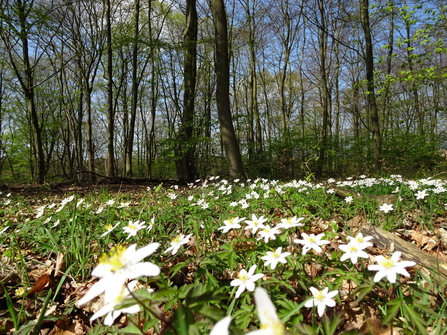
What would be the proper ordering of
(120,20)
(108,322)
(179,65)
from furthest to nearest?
(179,65) < (120,20) < (108,322)

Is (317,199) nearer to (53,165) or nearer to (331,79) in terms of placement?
(331,79)

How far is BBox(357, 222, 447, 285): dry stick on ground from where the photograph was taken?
127cm

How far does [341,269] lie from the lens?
3.74 feet

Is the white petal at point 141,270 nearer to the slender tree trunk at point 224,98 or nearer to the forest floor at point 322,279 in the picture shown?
the forest floor at point 322,279

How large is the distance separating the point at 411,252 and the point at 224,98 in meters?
5.49

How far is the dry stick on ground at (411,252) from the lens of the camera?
127cm

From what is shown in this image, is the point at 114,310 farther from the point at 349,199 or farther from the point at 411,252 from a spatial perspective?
the point at 349,199

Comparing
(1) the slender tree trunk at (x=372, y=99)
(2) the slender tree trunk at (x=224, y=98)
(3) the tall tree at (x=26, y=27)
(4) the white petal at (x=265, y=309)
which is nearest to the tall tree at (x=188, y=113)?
(2) the slender tree trunk at (x=224, y=98)

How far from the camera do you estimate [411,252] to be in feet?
4.96

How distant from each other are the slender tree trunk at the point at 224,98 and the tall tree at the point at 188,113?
1.31 metres

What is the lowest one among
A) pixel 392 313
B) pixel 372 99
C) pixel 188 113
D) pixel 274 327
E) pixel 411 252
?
pixel 411 252

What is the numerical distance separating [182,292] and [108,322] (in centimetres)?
24

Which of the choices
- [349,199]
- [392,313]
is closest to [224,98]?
[349,199]

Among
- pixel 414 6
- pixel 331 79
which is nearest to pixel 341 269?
pixel 414 6
